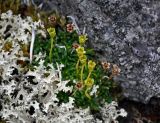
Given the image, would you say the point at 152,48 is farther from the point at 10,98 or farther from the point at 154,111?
the point at 10,98

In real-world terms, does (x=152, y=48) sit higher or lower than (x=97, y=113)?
higher

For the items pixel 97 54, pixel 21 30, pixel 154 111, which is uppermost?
pixel 21 30

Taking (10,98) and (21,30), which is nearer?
(10,98)

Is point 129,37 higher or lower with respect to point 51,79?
higher

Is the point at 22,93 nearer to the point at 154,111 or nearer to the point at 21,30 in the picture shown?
the point at 21,30

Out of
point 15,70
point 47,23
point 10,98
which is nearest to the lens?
point 10,98

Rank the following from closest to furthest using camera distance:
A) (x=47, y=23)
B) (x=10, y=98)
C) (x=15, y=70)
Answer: (x=10, y=98)
(x=15, y=70)
(x=47, y=23)

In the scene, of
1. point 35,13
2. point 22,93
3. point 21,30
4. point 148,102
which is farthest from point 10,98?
point 148,102
